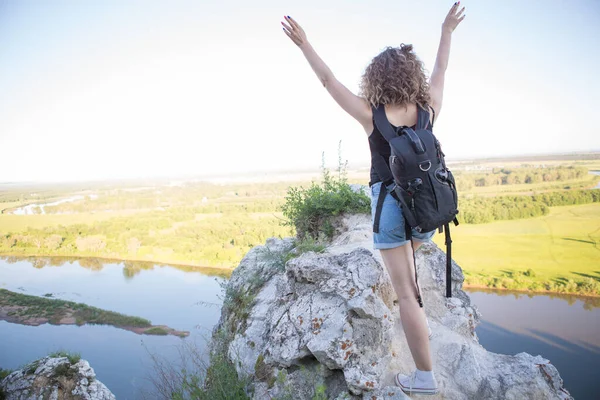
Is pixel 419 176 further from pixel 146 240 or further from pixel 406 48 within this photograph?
pixel 146 240

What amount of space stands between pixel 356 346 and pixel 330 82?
2328 mm

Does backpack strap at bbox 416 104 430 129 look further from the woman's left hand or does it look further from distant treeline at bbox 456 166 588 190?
distant treeline at bbox 456 166 588 190

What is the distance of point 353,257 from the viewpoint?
3.71 metres

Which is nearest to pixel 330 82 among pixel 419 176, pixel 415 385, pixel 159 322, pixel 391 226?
pixel 419 176

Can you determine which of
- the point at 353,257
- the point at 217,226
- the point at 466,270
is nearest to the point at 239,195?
the point at 217,226

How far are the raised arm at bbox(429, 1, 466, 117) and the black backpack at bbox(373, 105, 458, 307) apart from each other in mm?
419

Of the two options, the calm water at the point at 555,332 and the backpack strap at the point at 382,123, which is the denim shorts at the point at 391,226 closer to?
the backpack strap at the point at 382,123

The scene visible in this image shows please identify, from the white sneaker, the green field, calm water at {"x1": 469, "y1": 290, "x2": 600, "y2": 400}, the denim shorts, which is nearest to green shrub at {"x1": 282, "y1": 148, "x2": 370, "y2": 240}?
the white sneaker

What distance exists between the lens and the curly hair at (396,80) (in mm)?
2246

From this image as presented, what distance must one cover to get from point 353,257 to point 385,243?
4.58ft

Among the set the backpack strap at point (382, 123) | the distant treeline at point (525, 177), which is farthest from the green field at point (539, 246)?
the backpack strap at point (382, 123)

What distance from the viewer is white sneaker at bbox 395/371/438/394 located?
2.71 meters

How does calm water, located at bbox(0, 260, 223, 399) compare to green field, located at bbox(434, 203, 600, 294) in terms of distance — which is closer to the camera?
green field, located at bbox(434, 203, 600, 294)

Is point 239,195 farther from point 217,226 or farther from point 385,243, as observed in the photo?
point 385,243
